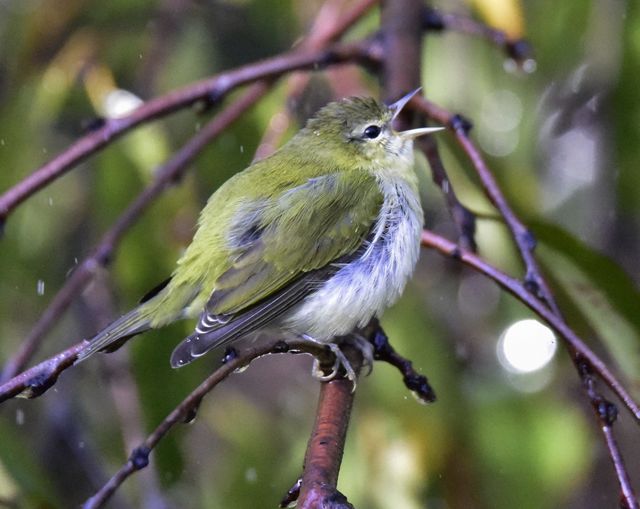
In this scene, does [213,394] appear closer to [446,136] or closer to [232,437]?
[232,437]

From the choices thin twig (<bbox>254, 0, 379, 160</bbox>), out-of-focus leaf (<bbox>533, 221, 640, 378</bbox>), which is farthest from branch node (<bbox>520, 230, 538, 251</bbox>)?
thin twig (<bbox>254, 0, 379, 160</bbox>)

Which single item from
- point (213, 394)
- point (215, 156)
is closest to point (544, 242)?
point (215, 156)

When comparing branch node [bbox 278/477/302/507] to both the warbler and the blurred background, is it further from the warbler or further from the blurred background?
the blurred background

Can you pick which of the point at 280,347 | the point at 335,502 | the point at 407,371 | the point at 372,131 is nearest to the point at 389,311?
the point at 372,131

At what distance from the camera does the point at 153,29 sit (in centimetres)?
364

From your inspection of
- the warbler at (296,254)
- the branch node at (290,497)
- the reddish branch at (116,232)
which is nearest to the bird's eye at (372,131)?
the warbler at (296,254)

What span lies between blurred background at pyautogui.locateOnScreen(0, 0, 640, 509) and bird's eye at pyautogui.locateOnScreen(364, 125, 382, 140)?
0.21m

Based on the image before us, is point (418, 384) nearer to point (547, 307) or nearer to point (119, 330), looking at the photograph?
point (547, 307)

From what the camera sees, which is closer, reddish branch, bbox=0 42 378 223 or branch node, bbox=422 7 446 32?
reddish branch, bbox=0 42 378 223

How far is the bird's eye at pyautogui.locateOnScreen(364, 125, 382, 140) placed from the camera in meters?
2.70

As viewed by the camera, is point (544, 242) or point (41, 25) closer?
point (544, 242)

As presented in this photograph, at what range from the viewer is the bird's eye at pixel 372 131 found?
270 cm

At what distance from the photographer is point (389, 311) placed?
3027mm

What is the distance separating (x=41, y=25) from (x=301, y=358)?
1640 mm
